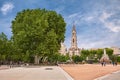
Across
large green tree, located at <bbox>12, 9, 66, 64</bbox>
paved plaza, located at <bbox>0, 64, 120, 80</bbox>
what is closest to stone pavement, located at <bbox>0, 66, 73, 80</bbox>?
paved plaza, located at <bbox>0, 64, 120, 80</bbox>

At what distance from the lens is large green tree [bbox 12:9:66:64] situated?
8275 centimetres

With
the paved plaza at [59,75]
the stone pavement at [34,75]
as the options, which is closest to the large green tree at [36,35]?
the paved plaza at [59,75]

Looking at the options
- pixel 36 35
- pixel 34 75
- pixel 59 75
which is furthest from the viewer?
pixel 36 35

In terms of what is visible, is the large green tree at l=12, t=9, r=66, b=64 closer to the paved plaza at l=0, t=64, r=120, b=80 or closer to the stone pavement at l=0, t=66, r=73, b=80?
the paved plaza at l=0, t=64, r=120, b=80

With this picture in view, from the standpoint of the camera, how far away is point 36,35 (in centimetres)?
8388

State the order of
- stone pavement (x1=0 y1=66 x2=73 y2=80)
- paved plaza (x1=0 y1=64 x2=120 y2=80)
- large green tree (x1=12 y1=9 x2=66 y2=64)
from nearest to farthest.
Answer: stone pavement (x1=0 y1=66 x2=73 y2=80), paved plaza (x1=0 y1=64 x2=120 y2=80), large green tree (x1=12 y1=9 x2=66 y2=64)

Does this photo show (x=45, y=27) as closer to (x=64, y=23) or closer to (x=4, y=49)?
(x=64, y=23)

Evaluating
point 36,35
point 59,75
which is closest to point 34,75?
point 59,75

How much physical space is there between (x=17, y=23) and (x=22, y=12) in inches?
182

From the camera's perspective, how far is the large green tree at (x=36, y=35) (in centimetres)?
8275

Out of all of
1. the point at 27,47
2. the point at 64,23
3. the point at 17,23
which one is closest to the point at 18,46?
the point at 27,47

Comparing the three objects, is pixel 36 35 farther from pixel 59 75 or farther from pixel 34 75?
pixel 34 75

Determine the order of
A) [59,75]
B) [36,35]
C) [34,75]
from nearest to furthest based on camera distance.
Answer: [34,75] < [59,75] < [36,35]

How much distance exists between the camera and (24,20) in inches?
3396
